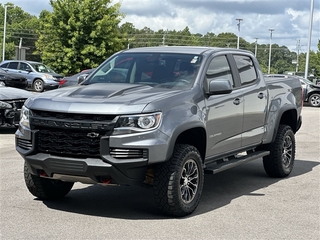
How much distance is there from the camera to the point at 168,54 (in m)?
7.45

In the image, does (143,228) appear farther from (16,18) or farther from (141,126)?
(16,18)

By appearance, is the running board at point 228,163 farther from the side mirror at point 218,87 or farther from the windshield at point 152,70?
the windshield at point 152,70

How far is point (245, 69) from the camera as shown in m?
8.28

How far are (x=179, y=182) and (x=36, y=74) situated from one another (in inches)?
1010

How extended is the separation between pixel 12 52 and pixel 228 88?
94.8 meters

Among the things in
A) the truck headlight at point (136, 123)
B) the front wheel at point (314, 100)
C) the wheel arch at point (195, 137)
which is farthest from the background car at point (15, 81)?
the truck headlight at point (136, 123)

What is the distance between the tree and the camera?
38.3 meters

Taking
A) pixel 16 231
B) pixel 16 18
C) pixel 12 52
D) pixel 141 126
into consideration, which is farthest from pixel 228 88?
pixel 16 18

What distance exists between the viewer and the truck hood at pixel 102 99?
19.4 feet

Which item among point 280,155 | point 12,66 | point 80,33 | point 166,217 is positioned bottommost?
point 166,217

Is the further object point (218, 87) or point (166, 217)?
point (218, 87)

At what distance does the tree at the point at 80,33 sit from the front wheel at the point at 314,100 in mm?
14384

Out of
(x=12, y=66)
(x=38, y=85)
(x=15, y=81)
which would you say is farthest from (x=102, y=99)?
(x=12, y=66)

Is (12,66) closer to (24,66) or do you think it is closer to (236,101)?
(24,66)
